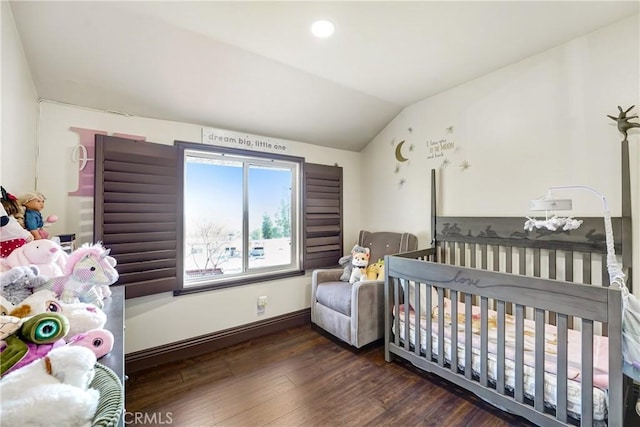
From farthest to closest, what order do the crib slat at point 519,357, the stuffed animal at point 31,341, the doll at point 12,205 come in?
the crib slat at point 519,357 → the doll at point 12,205 → the stuffed animal at point 31,341

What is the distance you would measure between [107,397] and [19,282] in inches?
25.9

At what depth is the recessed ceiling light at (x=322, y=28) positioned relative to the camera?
5.36ft

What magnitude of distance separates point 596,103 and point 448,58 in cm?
102

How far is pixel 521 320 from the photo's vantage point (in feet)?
4.68

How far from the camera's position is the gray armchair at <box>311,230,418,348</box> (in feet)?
7.36

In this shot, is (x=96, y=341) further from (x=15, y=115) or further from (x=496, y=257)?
(x=496, y=257)

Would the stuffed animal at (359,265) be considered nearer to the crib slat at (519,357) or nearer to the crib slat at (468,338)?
the crib slat at (468,338)

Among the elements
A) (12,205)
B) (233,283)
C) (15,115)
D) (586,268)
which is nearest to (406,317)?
(586,268)

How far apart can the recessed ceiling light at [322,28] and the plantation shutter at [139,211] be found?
1.42 m

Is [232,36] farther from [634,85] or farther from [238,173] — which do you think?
[634,85]

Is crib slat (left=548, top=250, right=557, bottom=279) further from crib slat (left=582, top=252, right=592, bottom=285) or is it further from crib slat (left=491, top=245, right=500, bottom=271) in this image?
crib slat (left=491, top=245, right=500, bottom=271)

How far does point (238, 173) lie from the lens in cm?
268

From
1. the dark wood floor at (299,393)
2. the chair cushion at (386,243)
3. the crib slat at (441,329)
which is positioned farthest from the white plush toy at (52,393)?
the chair cushion at (386,243)

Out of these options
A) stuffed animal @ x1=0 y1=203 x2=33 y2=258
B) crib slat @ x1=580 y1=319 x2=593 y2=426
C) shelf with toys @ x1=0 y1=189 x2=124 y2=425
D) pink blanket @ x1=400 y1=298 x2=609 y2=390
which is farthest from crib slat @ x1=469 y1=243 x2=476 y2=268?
stuffed animal @ x1=0 y1=203 x2=33 y2=258
